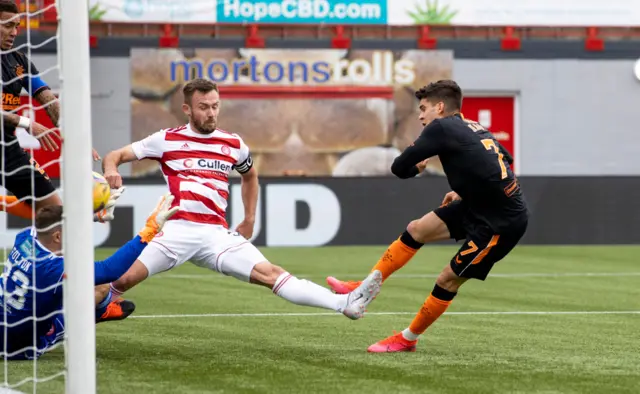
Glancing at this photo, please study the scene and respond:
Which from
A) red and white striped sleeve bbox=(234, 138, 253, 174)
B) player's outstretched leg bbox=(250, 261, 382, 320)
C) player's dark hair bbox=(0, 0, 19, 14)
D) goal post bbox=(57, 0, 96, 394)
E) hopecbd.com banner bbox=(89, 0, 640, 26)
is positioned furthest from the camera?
hopecbd.com banner bbox=(89, 0, 640, 26)

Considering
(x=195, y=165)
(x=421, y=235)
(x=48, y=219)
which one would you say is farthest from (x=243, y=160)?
(x=48, y=219)

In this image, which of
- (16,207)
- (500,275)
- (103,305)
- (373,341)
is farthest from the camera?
(500,275)

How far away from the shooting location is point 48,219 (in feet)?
20.8

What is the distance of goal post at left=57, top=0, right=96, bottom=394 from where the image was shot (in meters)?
5.24

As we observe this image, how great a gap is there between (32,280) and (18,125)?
3.17 ft

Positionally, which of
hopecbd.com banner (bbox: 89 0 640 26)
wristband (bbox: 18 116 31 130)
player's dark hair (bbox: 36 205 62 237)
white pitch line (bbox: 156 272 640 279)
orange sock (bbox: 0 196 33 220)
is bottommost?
white pitch line (bbox: 156 272 640 279)

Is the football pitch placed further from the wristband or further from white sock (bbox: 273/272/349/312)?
the wristband

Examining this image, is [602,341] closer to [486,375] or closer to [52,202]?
[486,375]

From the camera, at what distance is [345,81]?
23.2 meters

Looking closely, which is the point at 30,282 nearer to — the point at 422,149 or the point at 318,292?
the point at 318,292

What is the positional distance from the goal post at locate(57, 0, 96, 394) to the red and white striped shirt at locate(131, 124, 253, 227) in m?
1.91

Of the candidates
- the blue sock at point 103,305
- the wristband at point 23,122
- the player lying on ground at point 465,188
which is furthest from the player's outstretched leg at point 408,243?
the wristband at point 23,122

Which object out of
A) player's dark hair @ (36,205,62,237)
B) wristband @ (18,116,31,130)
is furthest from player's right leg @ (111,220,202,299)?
wristband @ (18,116,31,130)

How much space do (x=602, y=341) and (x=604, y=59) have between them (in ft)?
54.9
